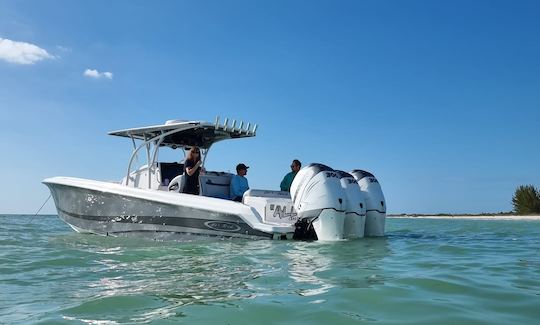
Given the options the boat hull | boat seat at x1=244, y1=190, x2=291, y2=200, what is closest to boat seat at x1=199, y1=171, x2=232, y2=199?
the boat hull

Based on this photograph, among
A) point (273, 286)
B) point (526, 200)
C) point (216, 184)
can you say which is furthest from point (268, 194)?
point (526, 200)

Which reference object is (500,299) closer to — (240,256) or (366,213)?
(240,256)

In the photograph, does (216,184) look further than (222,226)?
Yes

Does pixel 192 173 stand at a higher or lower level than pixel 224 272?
higher

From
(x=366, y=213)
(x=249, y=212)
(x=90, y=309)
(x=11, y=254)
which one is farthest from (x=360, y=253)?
(x=11, y=254)

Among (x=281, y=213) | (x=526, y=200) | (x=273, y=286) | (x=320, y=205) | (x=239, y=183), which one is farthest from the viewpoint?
(x=526, y=200)

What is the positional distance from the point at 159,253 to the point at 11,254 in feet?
6.63

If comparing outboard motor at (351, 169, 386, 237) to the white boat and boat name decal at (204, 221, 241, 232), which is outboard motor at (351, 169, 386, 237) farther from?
boat name decal at (204, 221, 241, 232)

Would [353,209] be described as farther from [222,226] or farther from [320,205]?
[222,226]

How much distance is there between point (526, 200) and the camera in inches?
1139

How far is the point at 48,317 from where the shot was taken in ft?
10.00

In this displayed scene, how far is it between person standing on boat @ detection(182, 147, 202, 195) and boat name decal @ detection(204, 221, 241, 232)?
3.27 ft

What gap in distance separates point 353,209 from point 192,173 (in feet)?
9.63

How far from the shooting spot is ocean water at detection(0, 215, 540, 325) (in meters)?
2.98
